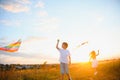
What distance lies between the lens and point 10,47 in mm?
10695

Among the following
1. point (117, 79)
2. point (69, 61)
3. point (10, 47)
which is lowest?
point (117, 79)

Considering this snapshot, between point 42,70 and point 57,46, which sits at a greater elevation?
point 57,46

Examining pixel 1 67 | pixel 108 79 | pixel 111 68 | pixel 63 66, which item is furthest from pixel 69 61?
pixel 111 68

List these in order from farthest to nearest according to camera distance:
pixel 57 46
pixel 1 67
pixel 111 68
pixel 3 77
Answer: pixel 111 68 → pixel 1 67 → pixel 3 77 → pixel 57 46

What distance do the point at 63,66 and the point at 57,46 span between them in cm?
82

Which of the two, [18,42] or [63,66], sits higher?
[18,42]

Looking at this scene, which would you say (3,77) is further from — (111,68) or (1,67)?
(111,68)

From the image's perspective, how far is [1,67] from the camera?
11.1 meters

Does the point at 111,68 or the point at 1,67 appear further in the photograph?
the point at 111,68

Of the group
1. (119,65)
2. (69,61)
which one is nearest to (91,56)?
(119,65)

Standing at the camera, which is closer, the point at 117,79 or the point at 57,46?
the point at 57,46

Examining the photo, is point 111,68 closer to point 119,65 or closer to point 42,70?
point 119,65

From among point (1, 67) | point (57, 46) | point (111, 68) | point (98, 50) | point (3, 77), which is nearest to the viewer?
point (57, 46)

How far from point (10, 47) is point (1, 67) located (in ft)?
3.54
